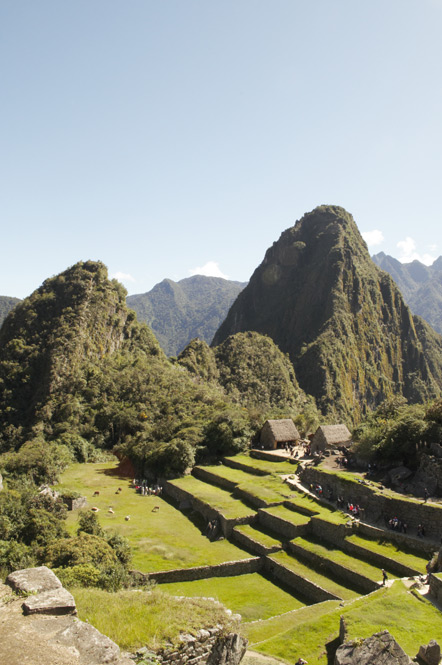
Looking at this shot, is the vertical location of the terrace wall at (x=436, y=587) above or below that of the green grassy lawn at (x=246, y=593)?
above

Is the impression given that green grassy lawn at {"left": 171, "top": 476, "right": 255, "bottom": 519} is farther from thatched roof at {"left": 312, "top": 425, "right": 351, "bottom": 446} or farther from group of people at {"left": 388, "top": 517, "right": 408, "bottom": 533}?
thatched roof at {"left": 312, "top": 425, "right": 351, "bottom": 446}

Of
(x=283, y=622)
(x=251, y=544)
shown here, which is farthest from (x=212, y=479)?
(x=283, y=622)

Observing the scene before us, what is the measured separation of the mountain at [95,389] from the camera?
35031 millimetres

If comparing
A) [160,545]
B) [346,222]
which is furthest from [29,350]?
[346,222]

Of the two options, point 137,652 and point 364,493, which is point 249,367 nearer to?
point 364,493

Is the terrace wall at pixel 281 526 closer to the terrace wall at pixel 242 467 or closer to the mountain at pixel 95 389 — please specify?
the terrace wall at pixel 242 467

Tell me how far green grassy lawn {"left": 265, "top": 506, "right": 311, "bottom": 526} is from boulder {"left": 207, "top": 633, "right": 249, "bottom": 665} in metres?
12.2

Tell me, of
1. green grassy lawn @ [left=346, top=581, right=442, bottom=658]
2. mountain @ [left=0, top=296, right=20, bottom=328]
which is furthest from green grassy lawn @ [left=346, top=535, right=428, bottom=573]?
mountain @ [left=0, top=296, right=20, bottom=328]

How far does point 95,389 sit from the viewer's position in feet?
147

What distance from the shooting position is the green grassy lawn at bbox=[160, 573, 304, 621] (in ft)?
50.8

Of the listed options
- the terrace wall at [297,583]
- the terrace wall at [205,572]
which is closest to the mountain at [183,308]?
the terrace wall at [205,572]

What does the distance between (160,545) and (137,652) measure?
12.8 meters

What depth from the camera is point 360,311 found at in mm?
103375

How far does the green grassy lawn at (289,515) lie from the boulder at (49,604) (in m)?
14.6
